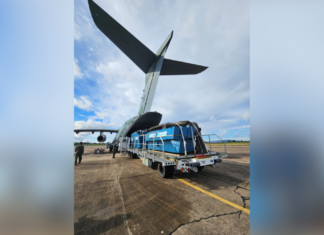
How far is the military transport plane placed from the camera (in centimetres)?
871

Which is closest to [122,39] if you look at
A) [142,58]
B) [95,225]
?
[142,58]

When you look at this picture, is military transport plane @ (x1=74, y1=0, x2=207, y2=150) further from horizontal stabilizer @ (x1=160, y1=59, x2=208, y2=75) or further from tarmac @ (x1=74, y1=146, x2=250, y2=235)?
tarmac @ (x1=74, y1=146, x2=250, y2=235)

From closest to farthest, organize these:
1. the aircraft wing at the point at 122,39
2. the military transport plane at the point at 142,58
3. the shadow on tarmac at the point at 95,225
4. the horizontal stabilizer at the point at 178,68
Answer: the shadow on tarmac at the point at 95,225 < the aircraft wing at the point at 122,39 < the military transport plane at the point at 142,58 < the horizontal stabilizer at the point at 178,68

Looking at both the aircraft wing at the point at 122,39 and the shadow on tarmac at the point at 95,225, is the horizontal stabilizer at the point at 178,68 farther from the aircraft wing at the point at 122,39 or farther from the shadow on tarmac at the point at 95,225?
the shadow on tarmac at the point at 95,225

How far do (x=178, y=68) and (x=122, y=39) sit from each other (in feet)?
20.8

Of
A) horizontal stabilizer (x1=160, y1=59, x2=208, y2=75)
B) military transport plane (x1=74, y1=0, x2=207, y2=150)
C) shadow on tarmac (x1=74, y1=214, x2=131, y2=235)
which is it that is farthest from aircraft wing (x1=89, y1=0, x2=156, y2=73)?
shadow on tarmac (x1=74, y1=214, x2=131, y2=235)

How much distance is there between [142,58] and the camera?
38.1ft

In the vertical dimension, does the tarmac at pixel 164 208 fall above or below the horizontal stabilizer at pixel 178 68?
below

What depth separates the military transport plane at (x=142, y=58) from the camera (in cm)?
871

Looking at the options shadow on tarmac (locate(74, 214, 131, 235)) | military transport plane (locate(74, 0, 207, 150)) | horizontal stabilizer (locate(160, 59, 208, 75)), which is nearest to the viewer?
shadow on tarmac (locate(74, 214, 131, 235))

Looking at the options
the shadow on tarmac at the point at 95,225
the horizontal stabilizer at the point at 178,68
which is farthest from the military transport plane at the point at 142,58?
the shadow on tarmac at the point at 95,225
